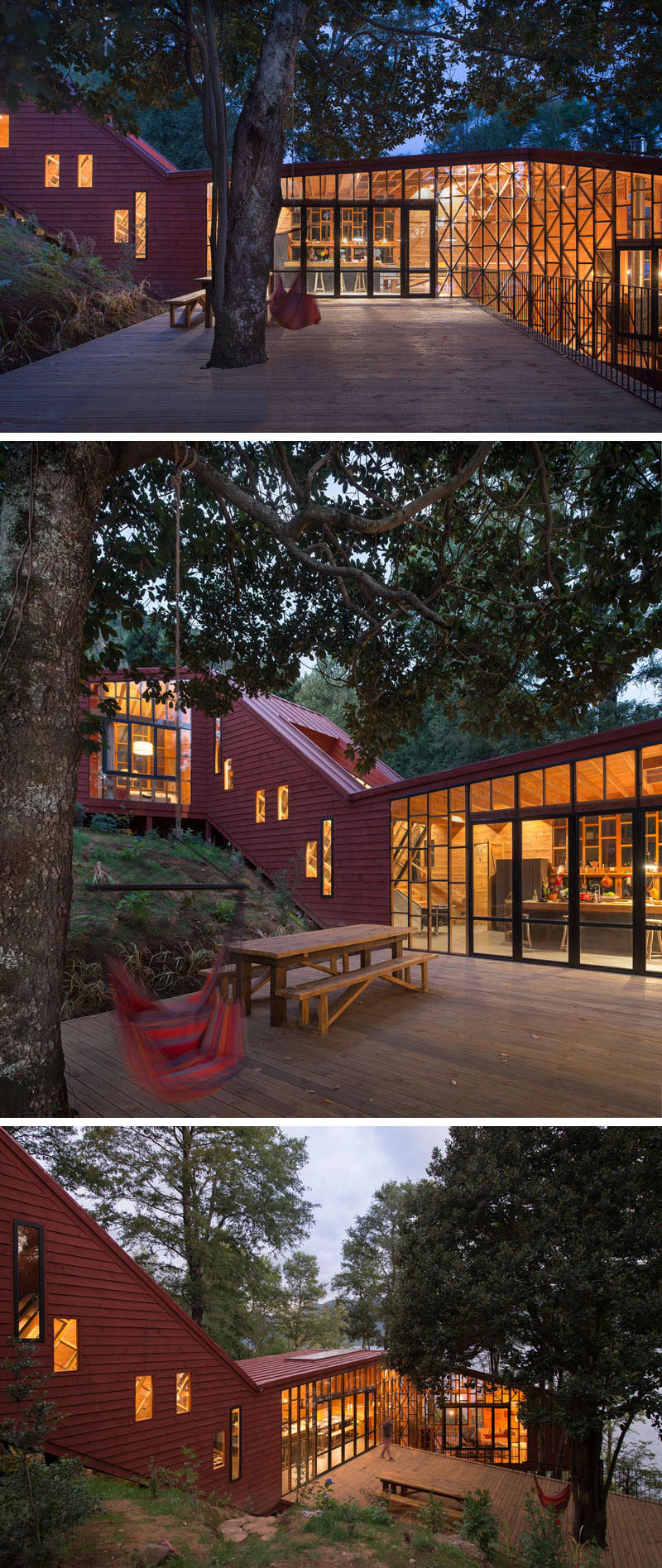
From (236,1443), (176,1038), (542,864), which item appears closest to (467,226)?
(542,864)

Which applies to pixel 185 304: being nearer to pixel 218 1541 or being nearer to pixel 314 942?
pixel 314 942

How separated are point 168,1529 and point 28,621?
261 inches

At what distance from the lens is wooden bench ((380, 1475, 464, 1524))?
7512mm

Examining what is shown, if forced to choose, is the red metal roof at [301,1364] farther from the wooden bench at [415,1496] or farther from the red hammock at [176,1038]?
the red hammock at [176,1038]

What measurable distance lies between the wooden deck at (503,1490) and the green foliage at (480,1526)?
0.43 meters

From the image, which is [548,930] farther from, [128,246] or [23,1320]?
[128,246]

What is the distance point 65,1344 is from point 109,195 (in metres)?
9.28

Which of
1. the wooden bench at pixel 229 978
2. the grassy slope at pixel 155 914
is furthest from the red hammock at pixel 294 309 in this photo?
the wooden bench at pixel 229 978

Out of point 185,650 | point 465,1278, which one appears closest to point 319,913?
point 185,650

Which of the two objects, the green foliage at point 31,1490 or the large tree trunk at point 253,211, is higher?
the large tree trunk at point 253,211

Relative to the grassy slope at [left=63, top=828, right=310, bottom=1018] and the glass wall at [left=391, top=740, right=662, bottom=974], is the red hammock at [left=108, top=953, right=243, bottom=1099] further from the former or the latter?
the glass wall at [left=391, top=740, right=662, bottom=974]

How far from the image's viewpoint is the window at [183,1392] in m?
7.45

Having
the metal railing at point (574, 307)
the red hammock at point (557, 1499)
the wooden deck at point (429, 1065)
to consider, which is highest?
the metal railing at point (574, 307)

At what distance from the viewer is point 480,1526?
640cm
